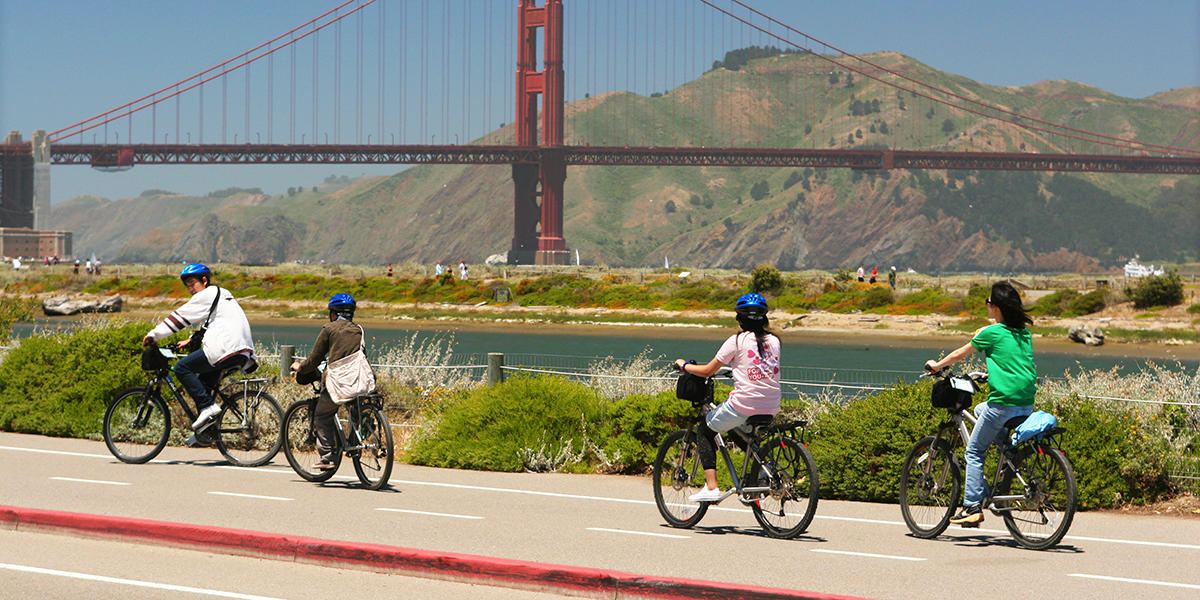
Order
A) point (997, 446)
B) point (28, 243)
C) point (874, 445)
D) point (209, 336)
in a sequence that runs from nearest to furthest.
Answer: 1. point (997, 446)
2. point (874, 445)
3. point (209, 336)
4. point (28, 243)

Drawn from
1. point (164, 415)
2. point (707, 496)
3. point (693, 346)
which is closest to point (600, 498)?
point (707, 496)

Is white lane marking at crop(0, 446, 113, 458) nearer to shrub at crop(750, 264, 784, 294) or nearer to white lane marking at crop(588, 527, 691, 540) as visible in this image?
white lane marking at crop(588, 527, 691, 540)

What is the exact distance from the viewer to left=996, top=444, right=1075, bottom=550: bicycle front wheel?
8.91 m

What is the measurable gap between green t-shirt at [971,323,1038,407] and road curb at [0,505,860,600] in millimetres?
2457

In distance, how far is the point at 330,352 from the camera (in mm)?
11781

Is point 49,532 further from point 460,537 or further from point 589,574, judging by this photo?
point 589,574

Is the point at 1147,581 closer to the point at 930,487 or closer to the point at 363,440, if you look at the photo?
the point at 930,487

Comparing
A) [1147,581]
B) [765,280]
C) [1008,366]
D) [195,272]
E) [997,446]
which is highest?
[195,272]

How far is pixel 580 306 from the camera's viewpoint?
2559 inches

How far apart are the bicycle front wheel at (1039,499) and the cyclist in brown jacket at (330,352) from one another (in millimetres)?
5743

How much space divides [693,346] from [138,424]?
34650 mm

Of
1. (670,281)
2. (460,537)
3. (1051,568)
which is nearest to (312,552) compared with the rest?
(460,537)

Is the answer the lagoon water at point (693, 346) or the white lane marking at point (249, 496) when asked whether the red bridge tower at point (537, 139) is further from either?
the white lane marking at point (249, 496)

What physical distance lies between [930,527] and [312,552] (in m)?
4.42
